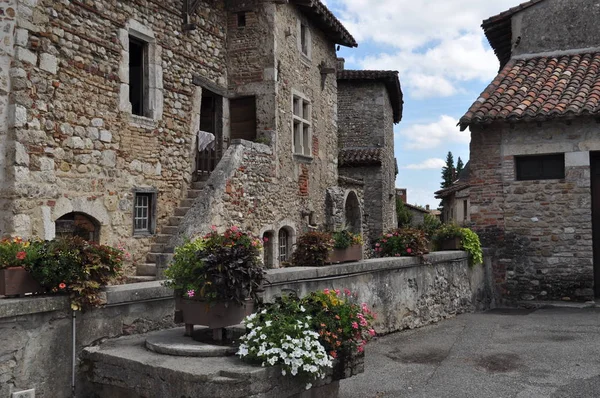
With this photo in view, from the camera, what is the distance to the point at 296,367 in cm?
405

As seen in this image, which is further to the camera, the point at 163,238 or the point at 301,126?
the point at 301,126

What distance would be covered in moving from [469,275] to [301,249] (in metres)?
4.81

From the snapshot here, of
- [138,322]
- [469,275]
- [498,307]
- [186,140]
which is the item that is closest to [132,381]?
[138,322]

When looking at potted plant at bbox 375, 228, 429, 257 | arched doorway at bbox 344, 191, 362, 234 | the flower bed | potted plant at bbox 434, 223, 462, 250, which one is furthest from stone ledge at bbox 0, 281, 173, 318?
arched doorway at bbox 344, 191, 362, 234

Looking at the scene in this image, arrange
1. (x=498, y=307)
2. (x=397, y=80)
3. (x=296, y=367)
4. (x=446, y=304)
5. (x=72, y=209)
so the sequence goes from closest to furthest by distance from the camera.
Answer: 1. (x=296, y=367)
2. (x=72, y=209)
3. (x=446, y=304)
4. (x=498, y=307)
5. (x=397, y=80)

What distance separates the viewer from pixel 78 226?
8688 millimetres

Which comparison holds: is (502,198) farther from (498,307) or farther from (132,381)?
(132,381)

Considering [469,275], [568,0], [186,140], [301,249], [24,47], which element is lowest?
[469,275]

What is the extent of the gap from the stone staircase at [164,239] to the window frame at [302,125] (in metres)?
3.43

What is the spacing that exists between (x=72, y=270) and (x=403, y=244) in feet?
20.5

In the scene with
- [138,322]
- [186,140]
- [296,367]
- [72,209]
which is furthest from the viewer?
[186,140]

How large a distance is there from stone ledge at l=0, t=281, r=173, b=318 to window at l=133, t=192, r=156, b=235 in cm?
444

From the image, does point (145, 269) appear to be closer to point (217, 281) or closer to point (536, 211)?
point (217, 281)

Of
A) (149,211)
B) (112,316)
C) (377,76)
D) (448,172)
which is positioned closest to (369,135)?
(377,76)
